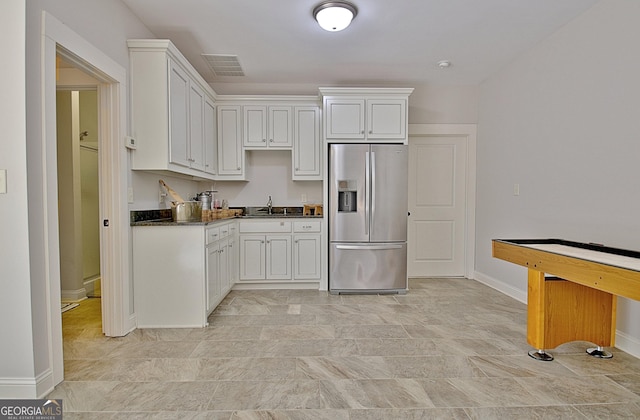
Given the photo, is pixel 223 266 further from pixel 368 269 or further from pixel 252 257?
pixel 368 269

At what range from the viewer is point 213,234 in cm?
305

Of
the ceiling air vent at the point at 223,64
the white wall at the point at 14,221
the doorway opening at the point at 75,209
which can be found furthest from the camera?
the ceiling air vent at the point at 223,64

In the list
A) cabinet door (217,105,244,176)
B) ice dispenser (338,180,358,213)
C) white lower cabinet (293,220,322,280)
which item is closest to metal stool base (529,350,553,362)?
ice dispenser (338,180,358,213)

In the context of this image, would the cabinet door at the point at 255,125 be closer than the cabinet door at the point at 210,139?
No

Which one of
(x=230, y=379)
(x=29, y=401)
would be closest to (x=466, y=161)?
(x=230, y=379)

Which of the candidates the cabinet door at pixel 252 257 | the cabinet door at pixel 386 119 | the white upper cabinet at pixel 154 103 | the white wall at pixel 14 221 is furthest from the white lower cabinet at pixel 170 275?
the cabinet door at pixel 386 119

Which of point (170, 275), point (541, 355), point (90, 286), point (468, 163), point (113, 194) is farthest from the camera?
point (468, 163)

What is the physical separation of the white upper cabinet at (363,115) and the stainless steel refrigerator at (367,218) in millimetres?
174

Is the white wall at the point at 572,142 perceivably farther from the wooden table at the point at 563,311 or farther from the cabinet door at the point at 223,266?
the cabinet door at the point at 223,266

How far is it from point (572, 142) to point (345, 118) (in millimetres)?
2176

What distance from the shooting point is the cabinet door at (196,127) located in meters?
3.31

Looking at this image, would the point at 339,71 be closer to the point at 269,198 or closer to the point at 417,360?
the point at 269,198

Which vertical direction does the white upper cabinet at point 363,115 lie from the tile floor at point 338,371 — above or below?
above

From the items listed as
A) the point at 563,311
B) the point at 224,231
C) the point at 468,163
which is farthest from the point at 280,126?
the point at 563,311
